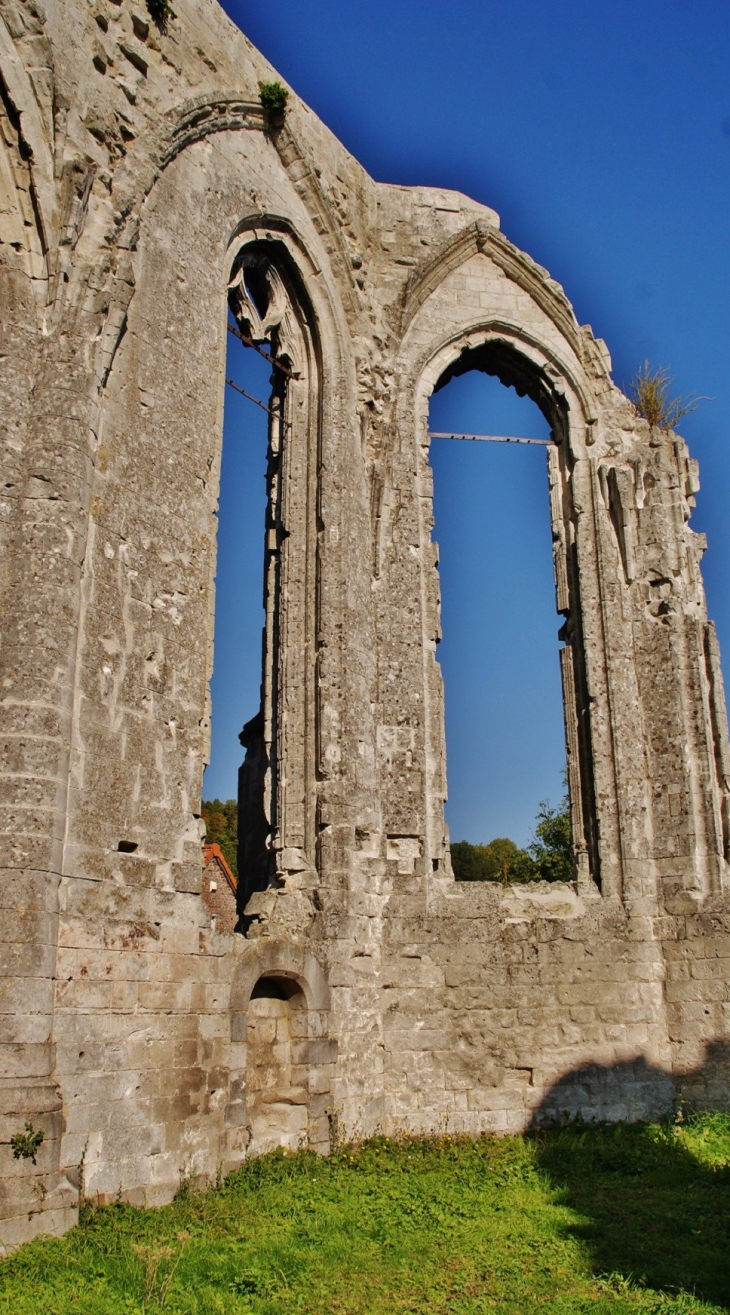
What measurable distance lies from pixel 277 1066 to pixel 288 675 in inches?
123

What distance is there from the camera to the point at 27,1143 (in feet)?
19.4

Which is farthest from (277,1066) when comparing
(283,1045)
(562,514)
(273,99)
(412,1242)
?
(273,99)

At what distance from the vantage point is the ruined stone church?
6.89 metres

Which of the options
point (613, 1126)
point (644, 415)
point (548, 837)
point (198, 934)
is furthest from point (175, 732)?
point (548, 837)

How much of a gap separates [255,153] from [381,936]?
6.85m

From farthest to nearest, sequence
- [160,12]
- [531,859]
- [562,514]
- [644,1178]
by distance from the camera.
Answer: [531,859] < [562,514] < [160,12] < [644,1178]

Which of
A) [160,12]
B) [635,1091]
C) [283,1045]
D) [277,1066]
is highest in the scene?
[160,12]

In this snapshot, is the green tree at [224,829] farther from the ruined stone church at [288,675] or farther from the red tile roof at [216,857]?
the ruined stone church at [288,675]

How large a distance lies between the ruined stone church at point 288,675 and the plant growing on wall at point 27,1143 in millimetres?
26

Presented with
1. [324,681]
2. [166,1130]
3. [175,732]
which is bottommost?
[166,1130]

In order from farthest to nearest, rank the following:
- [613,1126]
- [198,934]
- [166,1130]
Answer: [613,1126] → [198,934] → [166,1130]

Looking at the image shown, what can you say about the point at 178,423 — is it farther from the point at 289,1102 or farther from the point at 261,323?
the point at 289,1102

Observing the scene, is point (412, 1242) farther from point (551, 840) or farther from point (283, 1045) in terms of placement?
point (551, 840)

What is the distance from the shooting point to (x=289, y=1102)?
833 centimetres
